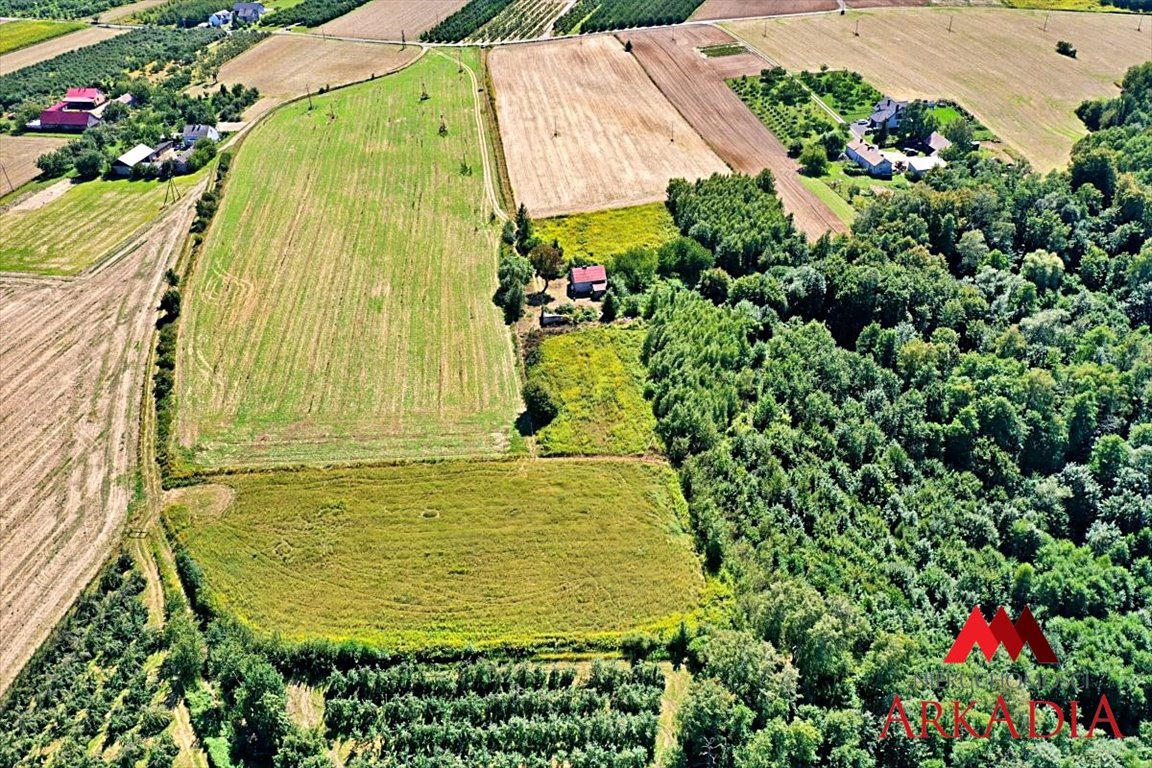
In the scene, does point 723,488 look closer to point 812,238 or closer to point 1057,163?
point 812,238

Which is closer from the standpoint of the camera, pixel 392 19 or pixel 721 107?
pixel 721 107

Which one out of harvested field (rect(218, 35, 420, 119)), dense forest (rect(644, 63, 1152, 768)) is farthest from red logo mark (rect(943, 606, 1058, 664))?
harvested field (rect(218, 35, 420, 119))

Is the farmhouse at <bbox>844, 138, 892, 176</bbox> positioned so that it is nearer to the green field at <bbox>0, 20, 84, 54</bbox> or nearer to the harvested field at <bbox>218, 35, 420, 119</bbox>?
the harvested field at <bbox>218, 35, 420, 119</bbox>

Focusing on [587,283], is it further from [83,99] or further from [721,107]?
[83,99]

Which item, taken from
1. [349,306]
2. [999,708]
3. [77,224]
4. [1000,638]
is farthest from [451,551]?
[77,224]

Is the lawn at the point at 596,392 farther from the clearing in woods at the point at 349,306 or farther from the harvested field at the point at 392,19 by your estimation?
the harvested field at the point at 392,19

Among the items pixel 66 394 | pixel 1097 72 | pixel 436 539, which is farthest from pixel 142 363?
pixel 1097 72
